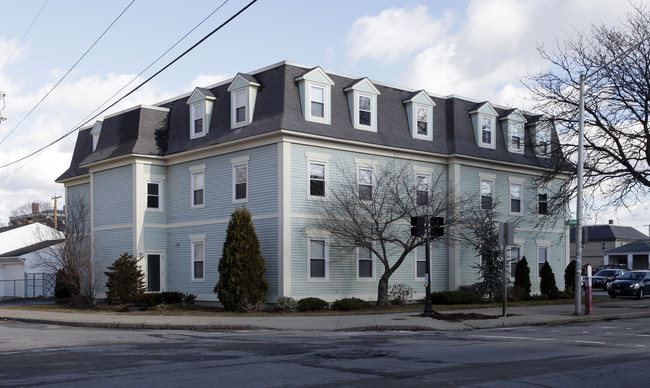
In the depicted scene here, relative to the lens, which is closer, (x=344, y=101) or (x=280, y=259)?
(x=280, y=259)

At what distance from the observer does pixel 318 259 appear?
2850 cm

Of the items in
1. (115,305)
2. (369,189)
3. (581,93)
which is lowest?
(115,305)

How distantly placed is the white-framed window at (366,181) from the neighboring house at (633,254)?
64038 millimetres

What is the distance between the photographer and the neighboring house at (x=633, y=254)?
83250 millimetres

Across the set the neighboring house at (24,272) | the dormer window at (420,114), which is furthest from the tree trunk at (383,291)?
the neighboring house at (24,272)

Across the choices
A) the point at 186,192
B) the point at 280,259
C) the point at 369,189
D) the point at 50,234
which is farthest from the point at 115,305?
the point at 50,234

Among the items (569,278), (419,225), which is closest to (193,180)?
(419,225)

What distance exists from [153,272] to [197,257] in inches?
101

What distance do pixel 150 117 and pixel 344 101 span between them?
1011cm

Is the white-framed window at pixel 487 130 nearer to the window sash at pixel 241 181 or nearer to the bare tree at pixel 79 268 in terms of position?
the window sash at pixel 241 181

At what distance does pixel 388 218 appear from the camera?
94.6 feet

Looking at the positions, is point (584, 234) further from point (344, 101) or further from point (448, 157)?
point (344, 101)

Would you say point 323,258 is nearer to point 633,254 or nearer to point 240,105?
point 240,105

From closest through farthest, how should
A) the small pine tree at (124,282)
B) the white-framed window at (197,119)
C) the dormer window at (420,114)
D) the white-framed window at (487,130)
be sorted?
the small pine tree at (124,282)
the white-framed window at (197,119)
the dormer window at (420,114)
the white-framed window at (487,130)
